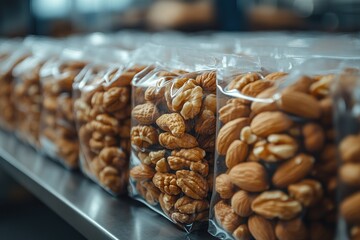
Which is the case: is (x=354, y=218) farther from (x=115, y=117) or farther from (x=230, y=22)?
(x=230, y=22)

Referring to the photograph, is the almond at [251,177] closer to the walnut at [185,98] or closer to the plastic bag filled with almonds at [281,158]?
the plastic bag filled with almonds at [281,158]

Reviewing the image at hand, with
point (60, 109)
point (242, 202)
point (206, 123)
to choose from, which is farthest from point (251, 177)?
point (60, 109)

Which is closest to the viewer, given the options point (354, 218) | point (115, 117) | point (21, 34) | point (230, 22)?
point (354, 218)

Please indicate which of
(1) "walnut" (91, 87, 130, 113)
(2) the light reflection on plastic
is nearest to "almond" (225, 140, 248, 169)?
(1) "walnut" (91, 87, 130, 113)

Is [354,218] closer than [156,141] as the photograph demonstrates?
Yes

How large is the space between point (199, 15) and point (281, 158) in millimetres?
2317

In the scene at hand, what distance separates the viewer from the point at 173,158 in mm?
662

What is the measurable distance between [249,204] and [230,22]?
2.24m

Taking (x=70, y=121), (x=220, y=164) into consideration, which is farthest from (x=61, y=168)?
(x=220, y=164)

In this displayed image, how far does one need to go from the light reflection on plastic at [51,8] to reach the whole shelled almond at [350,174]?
3.39 m

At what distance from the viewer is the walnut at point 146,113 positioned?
2.31 ft

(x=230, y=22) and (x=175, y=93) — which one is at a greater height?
(x=175, y=93)

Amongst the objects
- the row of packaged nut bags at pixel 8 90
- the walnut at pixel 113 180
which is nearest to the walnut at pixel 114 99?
the walnut at pixel 113 180

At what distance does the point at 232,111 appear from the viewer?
1.94 feet
